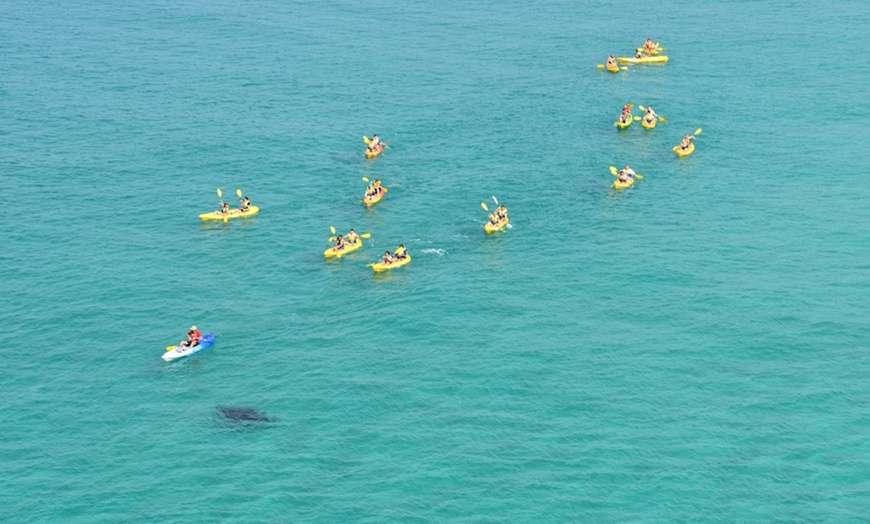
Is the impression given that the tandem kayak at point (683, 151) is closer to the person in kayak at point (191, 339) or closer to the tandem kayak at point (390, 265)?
the tandem kayak at point (390, 265)

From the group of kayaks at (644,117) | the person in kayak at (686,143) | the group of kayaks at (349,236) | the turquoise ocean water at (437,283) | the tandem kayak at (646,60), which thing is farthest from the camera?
the tandem kayak at (646,60)

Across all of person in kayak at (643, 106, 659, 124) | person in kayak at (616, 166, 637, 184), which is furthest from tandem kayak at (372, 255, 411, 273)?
person in kayak at (643, 106, 659, 124)

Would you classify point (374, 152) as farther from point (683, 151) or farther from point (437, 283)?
point (683, 151)

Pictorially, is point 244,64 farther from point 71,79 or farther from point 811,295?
point 811,295

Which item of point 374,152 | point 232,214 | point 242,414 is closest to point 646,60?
point 374,152

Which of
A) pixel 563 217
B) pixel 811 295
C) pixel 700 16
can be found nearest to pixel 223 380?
pixel 563 217

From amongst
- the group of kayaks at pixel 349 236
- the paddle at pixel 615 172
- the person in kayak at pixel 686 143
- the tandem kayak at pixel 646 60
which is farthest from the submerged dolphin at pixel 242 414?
the tandem kayak at pixel 646 60

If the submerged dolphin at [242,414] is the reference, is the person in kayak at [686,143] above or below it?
above
